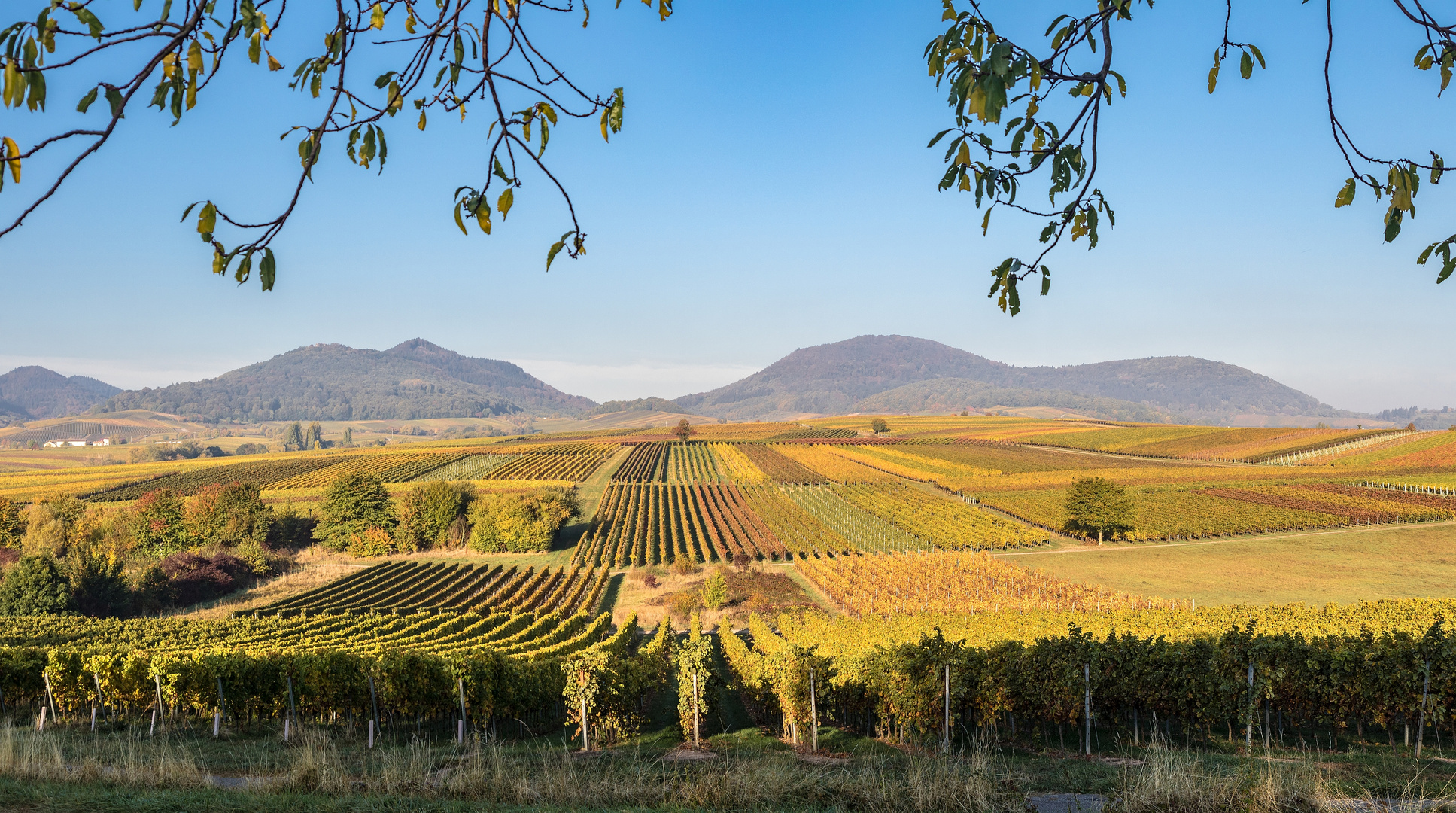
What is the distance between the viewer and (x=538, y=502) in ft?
192

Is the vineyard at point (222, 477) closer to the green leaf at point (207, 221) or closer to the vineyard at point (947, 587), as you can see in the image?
the vineyard at point (947, 587)

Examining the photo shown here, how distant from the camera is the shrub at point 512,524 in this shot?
55.4 m

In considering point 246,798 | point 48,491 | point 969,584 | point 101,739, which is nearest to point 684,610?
point 969,584

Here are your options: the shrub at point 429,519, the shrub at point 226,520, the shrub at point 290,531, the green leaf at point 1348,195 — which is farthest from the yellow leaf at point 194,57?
the shrub at point 290,531

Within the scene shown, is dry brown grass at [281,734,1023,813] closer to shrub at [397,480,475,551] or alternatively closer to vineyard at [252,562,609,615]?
vineyard at [252,562,609,615]

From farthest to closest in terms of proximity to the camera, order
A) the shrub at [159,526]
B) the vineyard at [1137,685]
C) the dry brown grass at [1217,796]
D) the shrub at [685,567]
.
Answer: the shrub at [159,526] → the shrub at [685,567] → the vineyard at [1137,685] → the dry brown grass at [1217,796]

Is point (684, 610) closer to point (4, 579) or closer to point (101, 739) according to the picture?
point (101, 739)

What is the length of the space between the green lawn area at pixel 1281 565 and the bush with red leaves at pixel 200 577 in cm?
5225

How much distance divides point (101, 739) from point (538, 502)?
1798 inches

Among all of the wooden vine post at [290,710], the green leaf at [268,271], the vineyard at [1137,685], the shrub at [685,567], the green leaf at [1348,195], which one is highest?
the green leaf at [1348,195]

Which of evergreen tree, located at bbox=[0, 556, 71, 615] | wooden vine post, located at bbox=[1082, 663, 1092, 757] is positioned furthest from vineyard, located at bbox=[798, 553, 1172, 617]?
evergreen tree, located at bbox=[0, 556, 71, 615]

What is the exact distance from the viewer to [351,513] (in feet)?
196

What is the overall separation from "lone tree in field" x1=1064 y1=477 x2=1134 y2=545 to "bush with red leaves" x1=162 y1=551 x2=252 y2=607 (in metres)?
60.7

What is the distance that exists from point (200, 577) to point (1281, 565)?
68.2 meters
